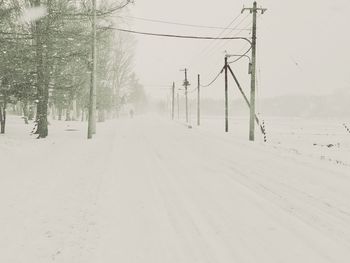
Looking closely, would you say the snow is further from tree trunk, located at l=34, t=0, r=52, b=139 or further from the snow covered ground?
the snow covered ground

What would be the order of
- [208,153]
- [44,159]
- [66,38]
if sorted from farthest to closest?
[66,38]
[208,153]
[44,159]

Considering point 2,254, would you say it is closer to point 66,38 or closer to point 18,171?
point 18,171

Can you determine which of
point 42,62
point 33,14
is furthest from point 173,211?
point 33,14

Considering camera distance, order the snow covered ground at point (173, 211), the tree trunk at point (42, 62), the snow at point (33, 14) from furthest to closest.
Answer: the snow at point (33, 14), the tree trunk at point (42, 62), the snow covered ground at point (173, 211)

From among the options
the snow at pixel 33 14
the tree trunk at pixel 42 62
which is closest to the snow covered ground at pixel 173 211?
the tree trunk at pixel 42 62

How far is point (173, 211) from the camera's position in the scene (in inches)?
263

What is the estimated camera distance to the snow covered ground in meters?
4.89

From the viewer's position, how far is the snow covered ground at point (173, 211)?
489cm

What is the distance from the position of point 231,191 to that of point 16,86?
13.8 m

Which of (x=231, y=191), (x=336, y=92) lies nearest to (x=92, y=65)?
(x=231, y=191)

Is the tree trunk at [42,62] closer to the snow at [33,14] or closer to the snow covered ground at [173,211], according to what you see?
the snow at [33,14]

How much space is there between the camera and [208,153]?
1474 centimetres

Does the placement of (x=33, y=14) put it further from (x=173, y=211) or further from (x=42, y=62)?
(x=173, y=211)

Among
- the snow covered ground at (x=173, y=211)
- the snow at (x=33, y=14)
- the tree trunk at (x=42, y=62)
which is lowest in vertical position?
the snow covered ground at (x=173, y=211)
